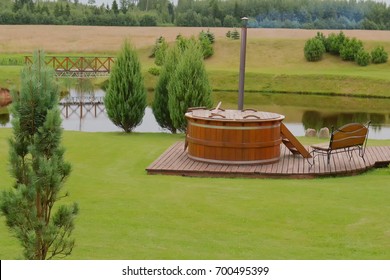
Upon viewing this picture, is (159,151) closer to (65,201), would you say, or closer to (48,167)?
(65,201)

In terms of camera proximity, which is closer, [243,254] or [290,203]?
[243,254]

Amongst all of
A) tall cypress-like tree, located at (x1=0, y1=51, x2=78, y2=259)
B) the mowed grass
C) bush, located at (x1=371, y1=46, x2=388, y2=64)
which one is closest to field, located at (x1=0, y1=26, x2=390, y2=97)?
bush, located at (x1=371, y1=46, x2=388, y2=64)

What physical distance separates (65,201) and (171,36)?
6082 cm

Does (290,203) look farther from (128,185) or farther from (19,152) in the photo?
(19,152)

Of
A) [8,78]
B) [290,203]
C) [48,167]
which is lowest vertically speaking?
[8,78]

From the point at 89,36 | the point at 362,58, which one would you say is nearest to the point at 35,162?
the point at 362,58

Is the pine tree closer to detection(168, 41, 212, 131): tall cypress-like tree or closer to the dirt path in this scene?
the dirt path

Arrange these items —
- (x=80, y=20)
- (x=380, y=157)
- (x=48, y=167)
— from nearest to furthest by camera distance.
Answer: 1. (x=48, y=167)
2. (x=380, y=157)
3. (x=80, y=20)

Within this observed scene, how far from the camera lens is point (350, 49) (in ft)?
172

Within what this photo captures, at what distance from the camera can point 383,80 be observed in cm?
4319

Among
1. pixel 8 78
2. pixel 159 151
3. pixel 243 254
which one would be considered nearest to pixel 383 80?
pixel 8 78

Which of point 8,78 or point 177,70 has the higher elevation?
point 177,70

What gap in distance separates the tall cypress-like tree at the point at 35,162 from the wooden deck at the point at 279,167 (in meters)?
7.07

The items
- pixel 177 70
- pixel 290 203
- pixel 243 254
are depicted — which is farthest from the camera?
pixel 177 70
